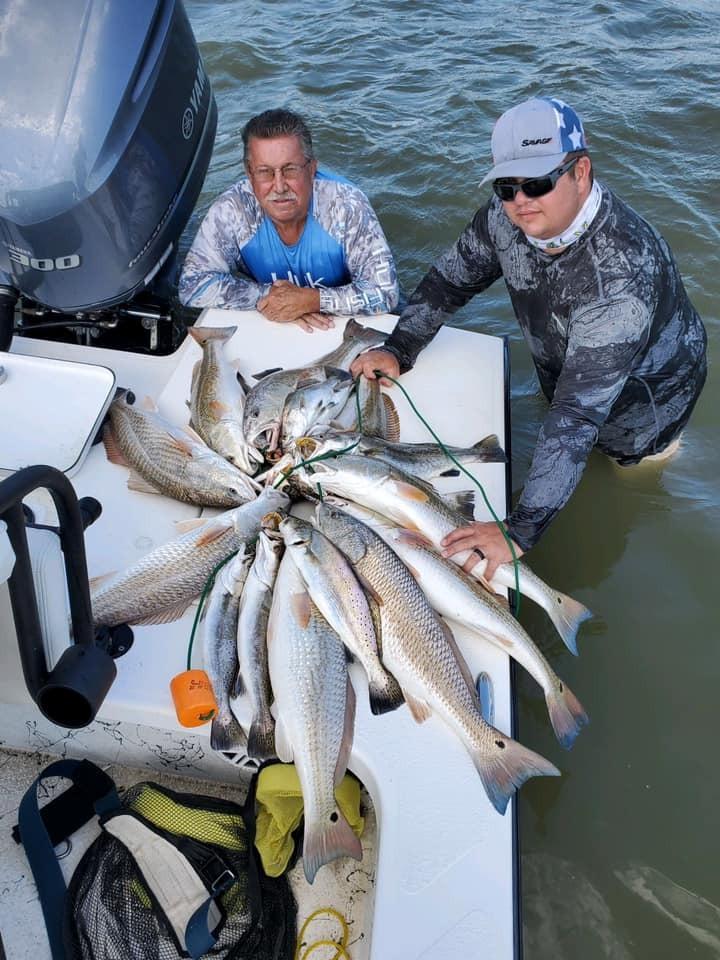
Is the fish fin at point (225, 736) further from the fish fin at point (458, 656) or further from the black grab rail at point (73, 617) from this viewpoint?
the fish fin at point (458, 656)

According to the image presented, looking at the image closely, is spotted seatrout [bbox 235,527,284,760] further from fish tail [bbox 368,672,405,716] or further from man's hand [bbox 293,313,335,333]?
man's hand [bbox 293,313,335,333]

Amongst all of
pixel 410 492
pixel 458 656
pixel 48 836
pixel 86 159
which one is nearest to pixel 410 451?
pixel 410 492

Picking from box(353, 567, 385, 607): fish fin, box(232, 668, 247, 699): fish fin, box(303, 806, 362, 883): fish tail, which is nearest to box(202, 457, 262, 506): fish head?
box(353, 567, 385, 607): fish fin

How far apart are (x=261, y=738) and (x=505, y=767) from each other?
72 centimetres

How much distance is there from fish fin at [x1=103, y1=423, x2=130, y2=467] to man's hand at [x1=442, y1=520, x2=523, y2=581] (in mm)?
1312

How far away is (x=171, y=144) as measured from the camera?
3.87 m

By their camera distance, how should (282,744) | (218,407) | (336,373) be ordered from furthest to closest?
1. (336,373)
2. (218,407)
3. (282,744)

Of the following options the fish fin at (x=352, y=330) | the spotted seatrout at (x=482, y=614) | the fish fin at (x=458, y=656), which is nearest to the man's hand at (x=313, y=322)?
the fish fin at (x=352, y=330)

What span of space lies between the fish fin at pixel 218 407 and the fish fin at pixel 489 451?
102cm

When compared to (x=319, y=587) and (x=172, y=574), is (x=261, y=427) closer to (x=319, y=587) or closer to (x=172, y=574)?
(x=172, y=574)

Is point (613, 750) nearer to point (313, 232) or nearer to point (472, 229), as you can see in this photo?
point (472, 229)

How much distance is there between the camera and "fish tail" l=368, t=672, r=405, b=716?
89.4 inches

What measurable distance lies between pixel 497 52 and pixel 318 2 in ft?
9.03

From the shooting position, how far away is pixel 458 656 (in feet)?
7.72
